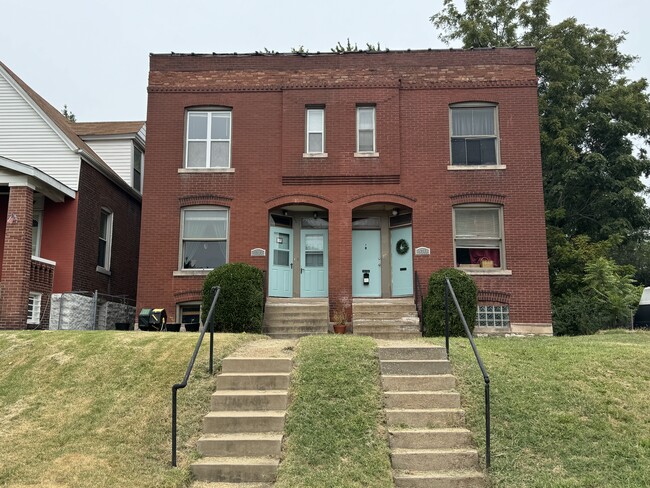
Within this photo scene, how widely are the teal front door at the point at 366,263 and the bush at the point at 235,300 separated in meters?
3.44

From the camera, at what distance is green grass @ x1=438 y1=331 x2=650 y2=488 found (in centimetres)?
581

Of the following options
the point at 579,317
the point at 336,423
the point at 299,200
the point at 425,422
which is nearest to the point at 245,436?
the point at 336,423

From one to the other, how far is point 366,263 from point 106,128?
10391 millimetres

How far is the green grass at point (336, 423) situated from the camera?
5.83m

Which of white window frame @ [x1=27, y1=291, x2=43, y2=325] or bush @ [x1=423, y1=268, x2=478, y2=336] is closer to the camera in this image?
bush @ [x1=423, y1=268, x2=478, y2=336]

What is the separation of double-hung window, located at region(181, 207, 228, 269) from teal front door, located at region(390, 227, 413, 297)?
443 cm

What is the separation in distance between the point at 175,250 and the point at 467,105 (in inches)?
341

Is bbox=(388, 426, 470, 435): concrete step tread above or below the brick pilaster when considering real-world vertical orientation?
below

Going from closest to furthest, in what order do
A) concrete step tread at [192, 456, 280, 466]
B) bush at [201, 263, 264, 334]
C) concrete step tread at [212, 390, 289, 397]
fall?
1. concrete step tread at [192, 456, 280, 466]
2. concrete step tread at [212, 390, 289, 397]
3. bush at [201, 263, 264, 334]

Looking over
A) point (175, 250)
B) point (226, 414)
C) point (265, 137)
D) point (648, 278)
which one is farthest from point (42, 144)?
point (648, 278)

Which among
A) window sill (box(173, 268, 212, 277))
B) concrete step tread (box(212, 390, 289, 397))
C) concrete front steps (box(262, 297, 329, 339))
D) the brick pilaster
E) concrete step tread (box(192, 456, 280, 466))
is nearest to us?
concrete step tread (box(192, 456, 280, 466))

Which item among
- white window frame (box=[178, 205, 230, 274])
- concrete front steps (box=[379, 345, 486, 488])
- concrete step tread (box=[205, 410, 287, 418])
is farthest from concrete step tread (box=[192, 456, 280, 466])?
white window frame (box=[178, 205, 230, 274])

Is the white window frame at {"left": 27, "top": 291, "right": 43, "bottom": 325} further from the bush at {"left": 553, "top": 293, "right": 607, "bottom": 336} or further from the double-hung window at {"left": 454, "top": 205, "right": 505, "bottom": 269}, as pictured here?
the bush at {"left": 553, "top": 293, "right": 607, "bottom": 336}

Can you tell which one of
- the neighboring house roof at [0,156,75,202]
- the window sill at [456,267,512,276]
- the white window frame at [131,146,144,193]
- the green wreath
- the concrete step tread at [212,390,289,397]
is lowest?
the concrete step tread at [212,390,289,397]
